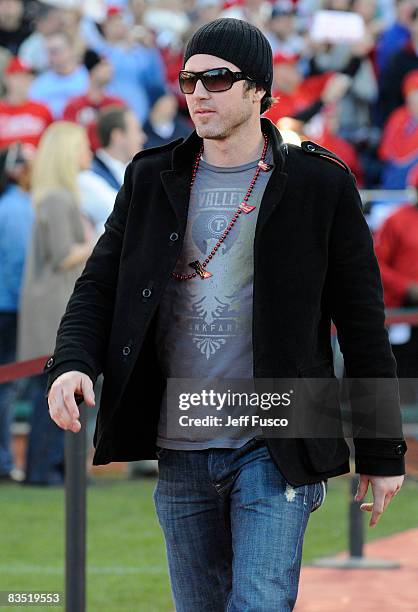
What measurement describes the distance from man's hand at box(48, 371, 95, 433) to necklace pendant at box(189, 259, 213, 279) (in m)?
0.41

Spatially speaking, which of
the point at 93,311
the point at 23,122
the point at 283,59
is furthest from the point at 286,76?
the point at 93,311

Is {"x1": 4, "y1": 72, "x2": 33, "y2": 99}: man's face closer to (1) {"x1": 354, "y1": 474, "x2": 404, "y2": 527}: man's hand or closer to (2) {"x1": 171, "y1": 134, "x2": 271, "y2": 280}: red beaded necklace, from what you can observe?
(2) {"x1": 171, "y1": 134, "x2": 271, "y2": 280}: red beaded necklace

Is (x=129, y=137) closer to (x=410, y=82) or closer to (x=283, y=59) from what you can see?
(x=283, y=59)

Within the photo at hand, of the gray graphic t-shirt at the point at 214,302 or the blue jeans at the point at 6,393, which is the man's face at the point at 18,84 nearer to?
the blue jeans at the point at 6,393

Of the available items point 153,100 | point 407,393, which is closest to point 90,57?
point 153,100

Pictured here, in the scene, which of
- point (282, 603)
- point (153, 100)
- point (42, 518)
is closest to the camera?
point (282, 603)

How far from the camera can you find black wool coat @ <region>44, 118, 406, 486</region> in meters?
3.46

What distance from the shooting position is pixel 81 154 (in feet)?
30.4

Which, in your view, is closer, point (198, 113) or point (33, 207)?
point (198, 113)

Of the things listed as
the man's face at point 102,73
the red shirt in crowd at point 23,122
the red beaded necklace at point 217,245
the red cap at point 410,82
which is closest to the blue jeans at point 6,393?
the red shirt in crowd at point 23,122

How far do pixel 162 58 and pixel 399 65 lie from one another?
2.39m

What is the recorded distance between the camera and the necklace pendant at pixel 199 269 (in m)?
3.53

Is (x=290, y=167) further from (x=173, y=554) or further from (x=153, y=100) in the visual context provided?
(x=153, y=100)

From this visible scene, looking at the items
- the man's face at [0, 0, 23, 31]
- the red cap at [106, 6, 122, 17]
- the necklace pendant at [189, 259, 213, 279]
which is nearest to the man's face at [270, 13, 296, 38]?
the red cap at [106, 6, 122, 17]
